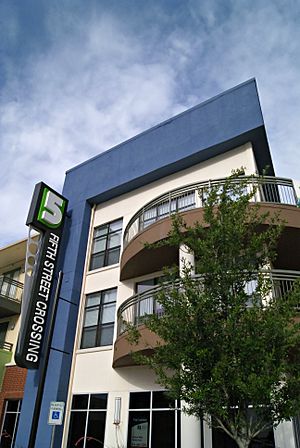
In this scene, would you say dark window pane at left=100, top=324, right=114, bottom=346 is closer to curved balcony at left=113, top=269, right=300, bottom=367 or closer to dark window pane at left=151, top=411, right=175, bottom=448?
curved balcony at left=113, top=269, right=300, bottom=367

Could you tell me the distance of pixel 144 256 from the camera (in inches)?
580

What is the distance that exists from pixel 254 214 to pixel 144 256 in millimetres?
6638

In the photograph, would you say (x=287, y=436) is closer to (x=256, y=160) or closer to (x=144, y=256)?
(x=144, y=256)

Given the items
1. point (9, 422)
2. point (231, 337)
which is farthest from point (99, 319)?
point (231, 337)

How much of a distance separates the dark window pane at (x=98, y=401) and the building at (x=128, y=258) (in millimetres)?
47

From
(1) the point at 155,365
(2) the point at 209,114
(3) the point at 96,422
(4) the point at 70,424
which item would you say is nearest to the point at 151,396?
(3) the point at 96,422

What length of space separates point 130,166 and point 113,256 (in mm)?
4407

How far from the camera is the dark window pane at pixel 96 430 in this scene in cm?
1427

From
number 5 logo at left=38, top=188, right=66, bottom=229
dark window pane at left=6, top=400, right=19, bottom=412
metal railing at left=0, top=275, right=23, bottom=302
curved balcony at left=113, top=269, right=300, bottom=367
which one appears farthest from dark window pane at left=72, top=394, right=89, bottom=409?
metal railing at left=0, top=275, right=23, bottom=302

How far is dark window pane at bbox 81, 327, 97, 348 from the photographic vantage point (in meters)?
16.6

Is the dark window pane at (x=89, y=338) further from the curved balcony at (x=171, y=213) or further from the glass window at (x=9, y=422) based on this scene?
the glass window at (x=9, y=422)

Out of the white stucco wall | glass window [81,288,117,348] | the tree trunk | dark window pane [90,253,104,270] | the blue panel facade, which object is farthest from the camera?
dark window pane [90,253,104,270]

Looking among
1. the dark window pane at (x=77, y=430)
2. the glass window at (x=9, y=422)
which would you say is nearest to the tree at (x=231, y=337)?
the dark window pane at (x=77, y=430)

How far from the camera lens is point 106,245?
738 inches
